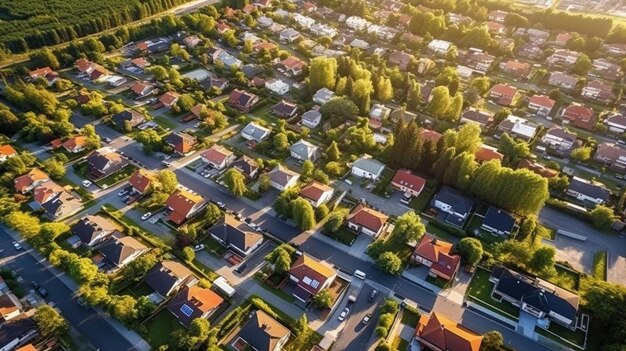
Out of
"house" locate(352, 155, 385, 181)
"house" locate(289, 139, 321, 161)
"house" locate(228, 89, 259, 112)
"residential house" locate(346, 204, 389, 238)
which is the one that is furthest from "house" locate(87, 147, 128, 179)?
"residential house" locate(346, 204, 389, 238)

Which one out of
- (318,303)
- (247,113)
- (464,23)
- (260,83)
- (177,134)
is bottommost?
(318,303)

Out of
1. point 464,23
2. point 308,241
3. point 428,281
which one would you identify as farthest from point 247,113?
point 464,23

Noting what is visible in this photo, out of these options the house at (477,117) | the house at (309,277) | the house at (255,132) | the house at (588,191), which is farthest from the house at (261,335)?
the house at (477,117)

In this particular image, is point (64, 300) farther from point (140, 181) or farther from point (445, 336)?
point (445, 336)

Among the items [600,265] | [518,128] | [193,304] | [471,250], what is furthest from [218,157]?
[600,265]

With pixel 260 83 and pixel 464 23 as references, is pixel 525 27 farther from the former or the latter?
pixel 260 83

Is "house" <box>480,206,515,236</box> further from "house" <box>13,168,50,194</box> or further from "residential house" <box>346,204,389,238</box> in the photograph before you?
"house" <box>13,168,50,194</box>
